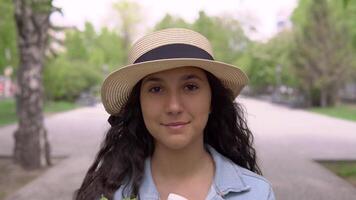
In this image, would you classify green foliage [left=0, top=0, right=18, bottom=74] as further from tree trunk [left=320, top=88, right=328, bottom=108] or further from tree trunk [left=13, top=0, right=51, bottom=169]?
tree trunk [left=320, top=88, right=328, bottom=108]

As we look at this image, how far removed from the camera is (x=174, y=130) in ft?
4.96

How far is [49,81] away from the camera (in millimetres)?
29625

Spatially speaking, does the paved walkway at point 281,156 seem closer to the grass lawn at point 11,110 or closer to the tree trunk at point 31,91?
the tree trunk at point 31,91

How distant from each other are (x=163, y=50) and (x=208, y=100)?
217mm

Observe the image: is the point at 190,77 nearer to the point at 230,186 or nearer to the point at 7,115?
the point at 230,186

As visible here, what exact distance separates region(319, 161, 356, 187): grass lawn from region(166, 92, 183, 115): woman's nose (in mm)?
6824

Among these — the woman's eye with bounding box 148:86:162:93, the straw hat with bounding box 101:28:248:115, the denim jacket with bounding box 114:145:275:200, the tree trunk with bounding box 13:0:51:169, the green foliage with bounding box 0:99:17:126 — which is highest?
the straw hat with bounding box 101:28:248:115

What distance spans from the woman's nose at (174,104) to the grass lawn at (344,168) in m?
A: 6.82

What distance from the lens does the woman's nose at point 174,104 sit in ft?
4.88

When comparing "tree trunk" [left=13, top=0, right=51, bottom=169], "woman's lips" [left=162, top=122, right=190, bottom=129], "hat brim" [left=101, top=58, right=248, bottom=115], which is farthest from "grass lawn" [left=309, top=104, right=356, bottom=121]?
"woman's lips" [left=162, top=122, right=190, bottom=129]

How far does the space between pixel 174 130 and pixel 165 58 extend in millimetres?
218

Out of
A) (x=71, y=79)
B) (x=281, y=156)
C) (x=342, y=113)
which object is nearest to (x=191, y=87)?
(x=281, y=156)

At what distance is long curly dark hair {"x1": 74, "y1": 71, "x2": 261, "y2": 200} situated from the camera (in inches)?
65.4

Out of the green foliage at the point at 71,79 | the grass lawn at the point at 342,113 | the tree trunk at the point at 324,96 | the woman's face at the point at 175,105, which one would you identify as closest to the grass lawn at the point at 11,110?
the green foliage at the point at 71,79
